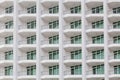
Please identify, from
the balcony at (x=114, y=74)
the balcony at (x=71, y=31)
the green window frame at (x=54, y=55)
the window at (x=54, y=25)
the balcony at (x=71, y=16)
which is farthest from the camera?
the window at (x=54, y=25)

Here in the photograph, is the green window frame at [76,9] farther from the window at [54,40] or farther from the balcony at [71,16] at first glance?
the window at [54,40]

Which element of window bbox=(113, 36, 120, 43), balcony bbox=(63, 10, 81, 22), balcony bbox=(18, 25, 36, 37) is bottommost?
window bbox=(113, 36, 120, 43)

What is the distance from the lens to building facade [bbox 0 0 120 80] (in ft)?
217

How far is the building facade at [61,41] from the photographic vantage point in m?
66.0

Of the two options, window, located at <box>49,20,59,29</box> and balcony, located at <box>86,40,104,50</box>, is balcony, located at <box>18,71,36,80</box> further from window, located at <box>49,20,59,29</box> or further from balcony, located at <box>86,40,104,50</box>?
balcony, located at <box>86,40,104,50</box>

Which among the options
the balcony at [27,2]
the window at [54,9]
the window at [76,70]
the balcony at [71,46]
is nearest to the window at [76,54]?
the balcony at [71,46]

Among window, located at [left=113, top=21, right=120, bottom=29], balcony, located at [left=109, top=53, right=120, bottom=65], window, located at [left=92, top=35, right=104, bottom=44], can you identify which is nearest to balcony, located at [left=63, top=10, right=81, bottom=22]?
window, located at [left=92, top=35, right=104, bottom=44]

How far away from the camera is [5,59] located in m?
67.8

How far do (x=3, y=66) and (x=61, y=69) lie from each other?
6.84 m

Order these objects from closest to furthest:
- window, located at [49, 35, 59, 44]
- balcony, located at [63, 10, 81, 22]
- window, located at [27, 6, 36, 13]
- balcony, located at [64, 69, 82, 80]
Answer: balcony, located at [64, 69, 82, 80] < balcony, located at [63, 10, 81, 22] < window, located at [49, 35, 59, 44] < window, located at [27, 6, 36, 13]

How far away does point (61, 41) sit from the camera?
66.5 metres

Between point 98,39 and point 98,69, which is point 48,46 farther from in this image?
point 98,69

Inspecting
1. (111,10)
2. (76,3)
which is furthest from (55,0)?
(111,10)

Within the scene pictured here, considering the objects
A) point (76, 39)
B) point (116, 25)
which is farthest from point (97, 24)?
point (76, 39)
